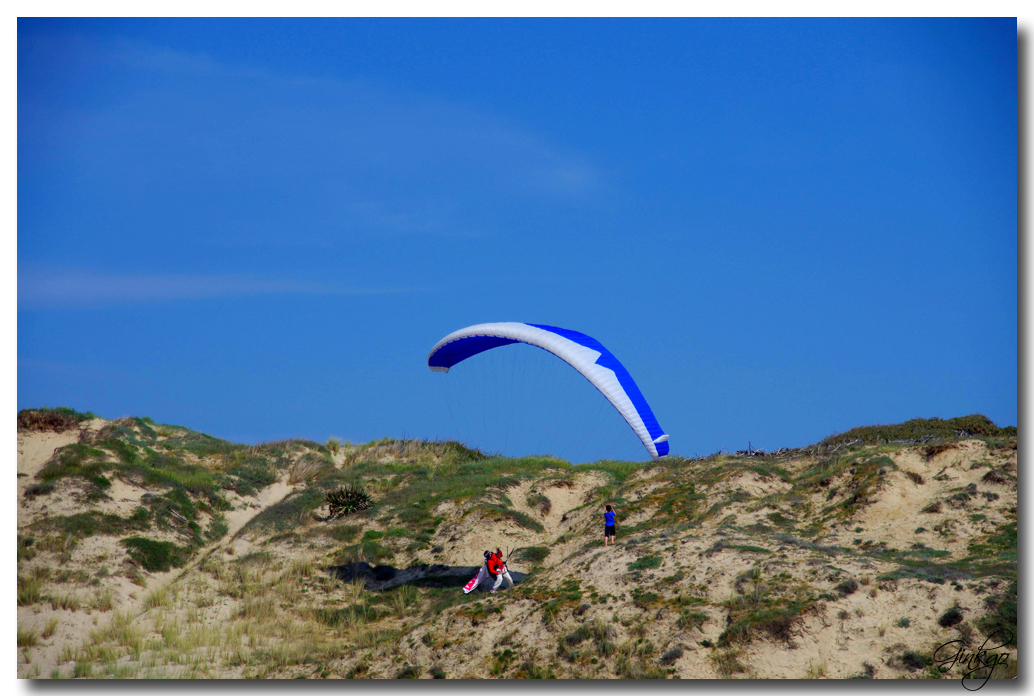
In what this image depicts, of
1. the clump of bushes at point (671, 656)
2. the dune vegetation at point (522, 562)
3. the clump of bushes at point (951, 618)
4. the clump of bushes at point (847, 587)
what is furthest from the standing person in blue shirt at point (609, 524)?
the clump of bushes at point (951, 618)

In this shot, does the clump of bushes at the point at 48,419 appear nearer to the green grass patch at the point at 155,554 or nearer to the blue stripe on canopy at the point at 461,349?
the green grass patch at the point at 155,554

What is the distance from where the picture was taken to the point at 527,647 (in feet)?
53.4

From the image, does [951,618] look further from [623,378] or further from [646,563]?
[623,378]

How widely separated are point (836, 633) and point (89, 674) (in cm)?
1526

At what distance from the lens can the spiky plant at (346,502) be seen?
27.6 m

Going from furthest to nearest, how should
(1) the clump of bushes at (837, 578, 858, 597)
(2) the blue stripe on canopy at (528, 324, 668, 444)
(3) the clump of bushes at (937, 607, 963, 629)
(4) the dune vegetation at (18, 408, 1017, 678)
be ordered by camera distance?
(2) the blue stripe on canopy at (528, 324, 668, 444) < (1) the clump of bushes at (837, 578, 858, 597) < (4) the dune vegetation at (18, 408, 1017, 678) < (3) the clump of bushes at (937, 607, 963, 629)

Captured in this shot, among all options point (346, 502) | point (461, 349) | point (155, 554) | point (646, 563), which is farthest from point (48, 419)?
point (646, 563)

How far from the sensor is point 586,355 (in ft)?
70.8

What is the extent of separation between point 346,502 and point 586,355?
11.5 metres

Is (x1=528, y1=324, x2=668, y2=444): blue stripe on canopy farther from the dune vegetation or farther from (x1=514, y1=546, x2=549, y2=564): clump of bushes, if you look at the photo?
(x1=514, y1=546, x2=549, y2=564): clump of bushes

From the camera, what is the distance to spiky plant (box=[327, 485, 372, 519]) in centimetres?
2762

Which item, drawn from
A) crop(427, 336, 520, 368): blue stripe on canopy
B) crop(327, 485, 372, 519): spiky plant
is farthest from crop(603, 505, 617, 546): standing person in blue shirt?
crop(327, 485, 372, 519): spiky plant

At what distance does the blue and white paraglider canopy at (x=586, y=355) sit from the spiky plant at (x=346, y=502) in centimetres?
607

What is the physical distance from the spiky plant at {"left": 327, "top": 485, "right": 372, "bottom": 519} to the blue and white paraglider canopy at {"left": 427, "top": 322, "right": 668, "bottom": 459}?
6.07 meters
